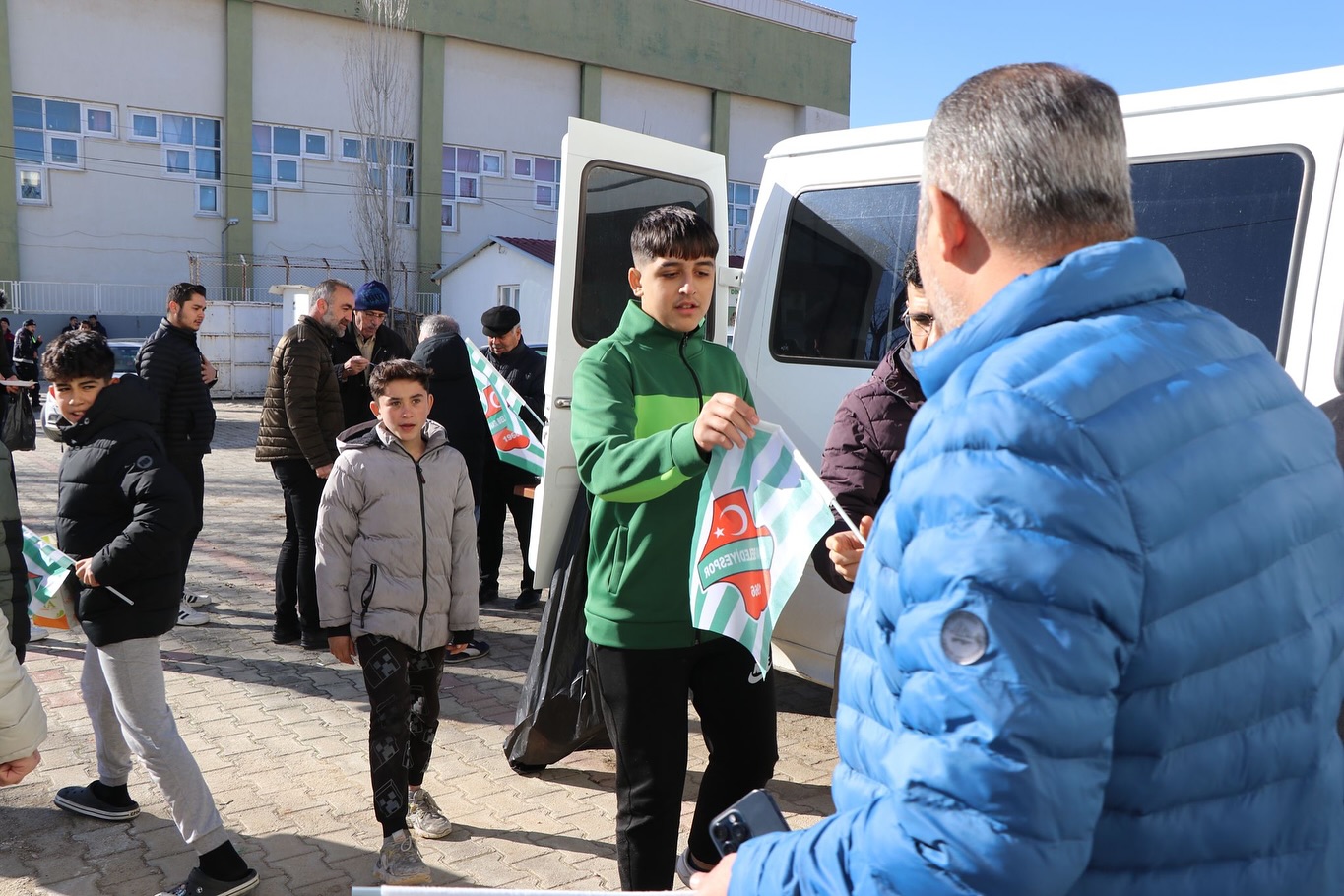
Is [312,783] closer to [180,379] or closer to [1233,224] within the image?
[180,379]

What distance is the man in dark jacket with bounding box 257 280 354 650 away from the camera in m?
6.24

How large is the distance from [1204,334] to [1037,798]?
22.1 inches

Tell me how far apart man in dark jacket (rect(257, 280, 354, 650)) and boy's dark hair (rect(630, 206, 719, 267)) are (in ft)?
12.0

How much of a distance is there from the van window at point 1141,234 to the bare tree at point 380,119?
2660 centimetres

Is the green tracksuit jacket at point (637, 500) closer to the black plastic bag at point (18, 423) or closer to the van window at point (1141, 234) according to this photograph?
the van window at point (1141, 234)

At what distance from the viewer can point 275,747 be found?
489cm

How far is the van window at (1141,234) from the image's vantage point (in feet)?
11.0

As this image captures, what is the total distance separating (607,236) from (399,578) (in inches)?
62.7

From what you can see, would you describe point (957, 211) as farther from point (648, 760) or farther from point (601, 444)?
point (648, 760)

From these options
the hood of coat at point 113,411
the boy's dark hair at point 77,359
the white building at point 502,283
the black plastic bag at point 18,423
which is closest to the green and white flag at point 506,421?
the hood of coat at point 113,411

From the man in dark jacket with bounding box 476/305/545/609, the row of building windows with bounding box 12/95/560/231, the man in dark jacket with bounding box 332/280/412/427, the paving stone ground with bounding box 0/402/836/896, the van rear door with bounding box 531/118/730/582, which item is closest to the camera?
the paving stone ground with bounding box 0/402/836/896

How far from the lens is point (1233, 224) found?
343cm

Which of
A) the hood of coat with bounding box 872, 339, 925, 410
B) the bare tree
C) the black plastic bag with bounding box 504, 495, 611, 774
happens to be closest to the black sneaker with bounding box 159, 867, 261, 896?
the black plastic bag with bounding box 504, 495, 611, 774

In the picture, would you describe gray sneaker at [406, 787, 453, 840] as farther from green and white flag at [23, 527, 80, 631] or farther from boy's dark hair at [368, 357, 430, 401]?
boy's dark hair at [368, 357, 430, 401]
